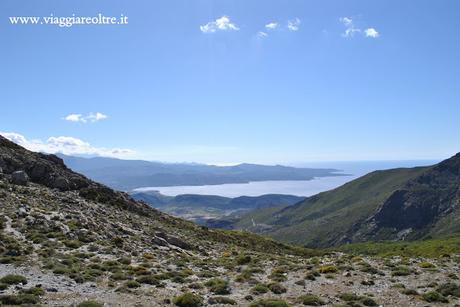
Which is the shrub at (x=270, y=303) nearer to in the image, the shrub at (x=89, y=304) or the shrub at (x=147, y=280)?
the shrub at (x=147, y=280)

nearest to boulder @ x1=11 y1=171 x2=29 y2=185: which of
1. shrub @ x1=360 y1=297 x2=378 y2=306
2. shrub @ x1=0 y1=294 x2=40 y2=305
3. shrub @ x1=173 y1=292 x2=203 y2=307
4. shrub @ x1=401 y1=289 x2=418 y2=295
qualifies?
shrub @ x1=0 y1=294 x2=40 y2=305

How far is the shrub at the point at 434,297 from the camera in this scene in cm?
2008

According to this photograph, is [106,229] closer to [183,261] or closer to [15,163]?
[183,261]

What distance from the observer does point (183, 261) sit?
31.2 m

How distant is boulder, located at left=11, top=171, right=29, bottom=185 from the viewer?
49.0 metres

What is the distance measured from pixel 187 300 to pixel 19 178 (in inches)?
1530

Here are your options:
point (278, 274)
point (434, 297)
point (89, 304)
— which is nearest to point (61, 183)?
point (278, 274)

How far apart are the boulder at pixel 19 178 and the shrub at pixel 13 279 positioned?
105 ft

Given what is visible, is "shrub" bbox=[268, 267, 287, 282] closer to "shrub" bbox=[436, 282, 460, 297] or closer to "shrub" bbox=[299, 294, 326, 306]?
"shrub" bbox=[299, 294, 326, 306]

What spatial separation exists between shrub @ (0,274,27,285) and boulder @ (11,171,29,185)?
31888mm

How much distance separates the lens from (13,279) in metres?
20.1

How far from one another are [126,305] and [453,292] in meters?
16.4

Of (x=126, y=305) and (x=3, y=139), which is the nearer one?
(x=126, y=305)

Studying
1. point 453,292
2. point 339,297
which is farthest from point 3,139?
point 453,292
